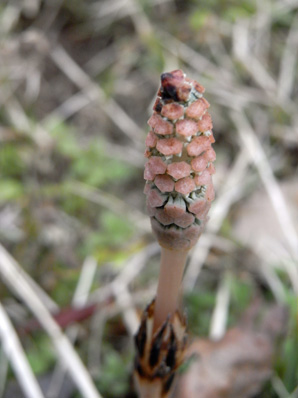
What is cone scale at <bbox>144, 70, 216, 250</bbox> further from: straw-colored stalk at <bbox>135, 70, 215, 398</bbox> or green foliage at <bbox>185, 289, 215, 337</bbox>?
green foliage at <bbox>185, 289, 215, 337</bbox>

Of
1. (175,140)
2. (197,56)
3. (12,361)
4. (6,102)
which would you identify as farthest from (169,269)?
(197,56)

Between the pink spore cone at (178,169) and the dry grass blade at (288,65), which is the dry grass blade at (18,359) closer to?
the pink spore cone at (178,169)

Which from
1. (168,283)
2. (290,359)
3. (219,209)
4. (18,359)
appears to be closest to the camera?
(168,283)

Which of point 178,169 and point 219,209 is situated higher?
point 219,209

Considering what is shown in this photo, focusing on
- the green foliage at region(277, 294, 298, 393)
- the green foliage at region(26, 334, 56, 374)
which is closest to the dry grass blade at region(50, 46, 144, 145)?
the green foliage at region(26, 334, 56, 374)

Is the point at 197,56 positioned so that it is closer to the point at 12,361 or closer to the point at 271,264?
the point at 271,264

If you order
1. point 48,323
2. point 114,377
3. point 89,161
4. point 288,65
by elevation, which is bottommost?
point 114,377

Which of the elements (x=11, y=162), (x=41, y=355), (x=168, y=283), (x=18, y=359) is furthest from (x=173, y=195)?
(x=11, y=162)

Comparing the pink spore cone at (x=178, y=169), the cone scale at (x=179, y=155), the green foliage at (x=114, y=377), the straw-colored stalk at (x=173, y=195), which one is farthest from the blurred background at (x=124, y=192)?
the pink spore cone at (x=178, y=169)

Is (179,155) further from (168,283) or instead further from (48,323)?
(48,323)
